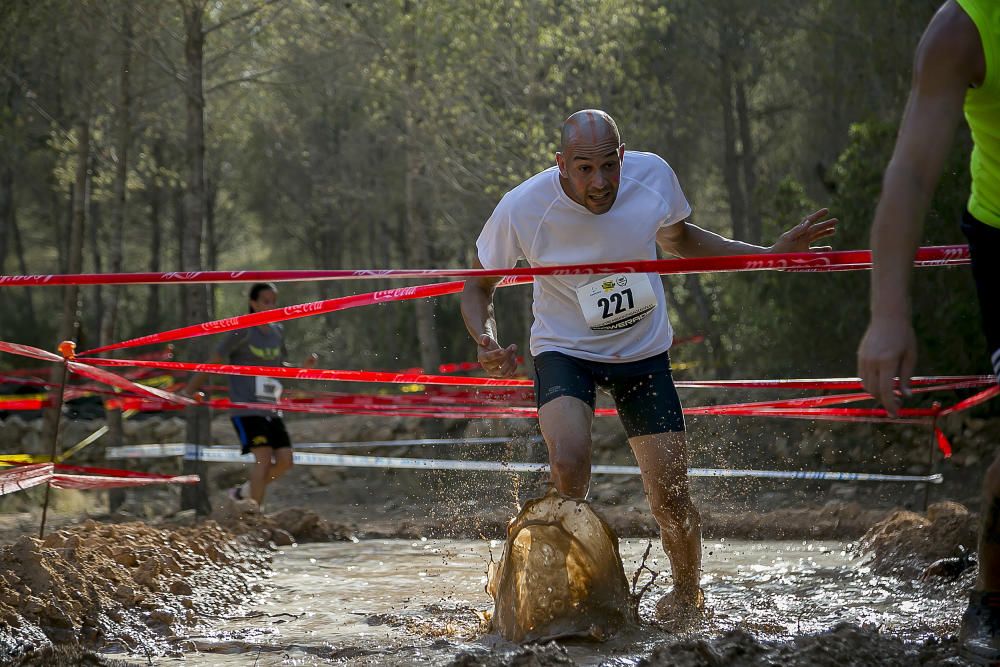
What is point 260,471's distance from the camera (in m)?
9.17

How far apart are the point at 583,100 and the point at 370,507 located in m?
6.66

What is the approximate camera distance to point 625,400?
14.8 feet

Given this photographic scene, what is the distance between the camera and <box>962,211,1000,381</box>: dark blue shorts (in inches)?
110

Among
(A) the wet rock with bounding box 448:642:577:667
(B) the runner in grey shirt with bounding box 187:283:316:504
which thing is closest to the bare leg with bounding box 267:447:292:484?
(B) the runner in grey shirt with bounding box 187:283:316:504

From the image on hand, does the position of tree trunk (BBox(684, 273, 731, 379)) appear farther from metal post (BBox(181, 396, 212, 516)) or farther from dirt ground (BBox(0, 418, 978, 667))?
metal post (BBox(181, 396, 212, 516))

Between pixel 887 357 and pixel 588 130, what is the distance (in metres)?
2.05

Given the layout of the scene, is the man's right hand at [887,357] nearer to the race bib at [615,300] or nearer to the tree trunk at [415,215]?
the race bib at [615,300]

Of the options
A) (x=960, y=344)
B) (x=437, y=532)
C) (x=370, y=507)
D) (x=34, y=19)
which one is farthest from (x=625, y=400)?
(x=34, y=19)

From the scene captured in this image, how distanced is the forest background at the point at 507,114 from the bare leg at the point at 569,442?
4480mm

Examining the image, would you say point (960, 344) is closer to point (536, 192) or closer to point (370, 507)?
point (370, 507)

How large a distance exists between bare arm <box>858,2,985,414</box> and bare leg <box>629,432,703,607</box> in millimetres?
1917

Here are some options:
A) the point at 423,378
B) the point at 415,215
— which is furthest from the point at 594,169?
the point at 415,215

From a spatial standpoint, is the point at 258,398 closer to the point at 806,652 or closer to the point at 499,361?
the point at 499,361

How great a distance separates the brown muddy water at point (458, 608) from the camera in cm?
414
